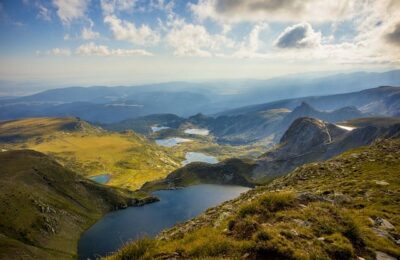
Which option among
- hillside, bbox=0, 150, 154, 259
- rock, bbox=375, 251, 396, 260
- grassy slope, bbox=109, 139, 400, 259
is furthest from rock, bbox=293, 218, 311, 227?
hillside, bbox=0, 150, 154, 259

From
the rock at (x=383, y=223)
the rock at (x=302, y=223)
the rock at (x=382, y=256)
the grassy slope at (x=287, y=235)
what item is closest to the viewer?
the grassy slope at (x=287, y=235)

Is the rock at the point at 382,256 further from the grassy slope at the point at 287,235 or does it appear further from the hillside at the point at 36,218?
the hillside at the point at 36,218

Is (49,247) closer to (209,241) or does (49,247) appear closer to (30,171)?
(30,171)

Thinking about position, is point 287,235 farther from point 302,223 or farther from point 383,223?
point 383,223

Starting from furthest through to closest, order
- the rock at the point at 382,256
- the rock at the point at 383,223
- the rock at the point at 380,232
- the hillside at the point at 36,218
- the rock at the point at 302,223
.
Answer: the hillside at the point at 36,218, the rock at the point at 383,223, the rock at the point at 380,232, the rock at the point at 302,223, the rock at the point at 382,256

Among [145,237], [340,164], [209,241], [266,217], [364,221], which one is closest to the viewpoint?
[209,241]

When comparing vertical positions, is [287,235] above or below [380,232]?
above

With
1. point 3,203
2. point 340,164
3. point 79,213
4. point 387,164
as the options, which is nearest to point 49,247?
point 3,203

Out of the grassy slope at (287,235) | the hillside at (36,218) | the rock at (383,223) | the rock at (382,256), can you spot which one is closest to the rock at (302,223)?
the grassy slope at (287,235)

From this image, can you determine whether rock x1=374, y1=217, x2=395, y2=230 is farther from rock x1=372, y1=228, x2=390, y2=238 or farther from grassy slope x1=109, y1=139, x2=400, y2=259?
rock x1=372, y1=228, x2=390, y2=238

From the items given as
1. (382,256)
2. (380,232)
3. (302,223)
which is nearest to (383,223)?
(380,232)

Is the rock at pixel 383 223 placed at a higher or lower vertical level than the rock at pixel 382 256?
lower
